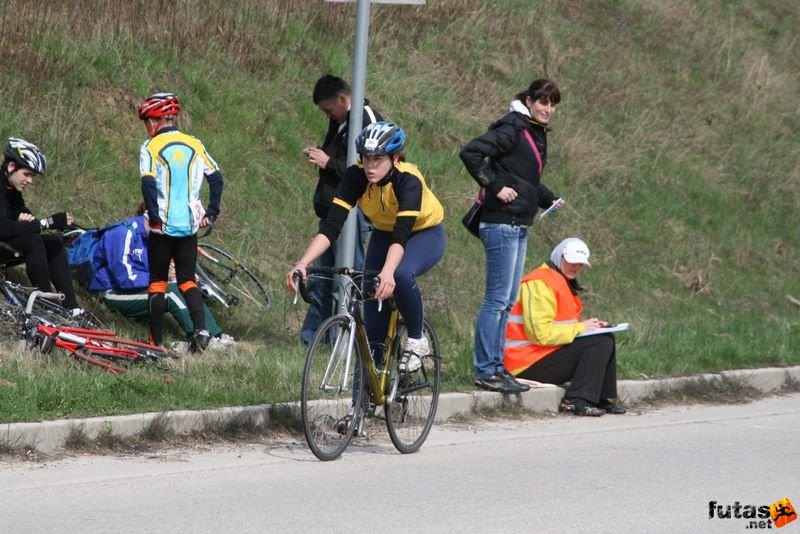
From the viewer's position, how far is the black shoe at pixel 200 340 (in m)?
9.60

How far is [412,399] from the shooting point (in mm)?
7930

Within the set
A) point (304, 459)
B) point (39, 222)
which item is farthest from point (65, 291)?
point (304, 459)

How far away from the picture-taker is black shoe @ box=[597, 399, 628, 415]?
9.80m

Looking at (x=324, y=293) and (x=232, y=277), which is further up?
(x=232, y=277)

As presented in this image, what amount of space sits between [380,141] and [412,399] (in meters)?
1.70

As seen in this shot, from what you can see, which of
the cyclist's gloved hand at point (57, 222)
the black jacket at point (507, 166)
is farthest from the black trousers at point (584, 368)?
the cyclist's gloved hand at point (57, 222)

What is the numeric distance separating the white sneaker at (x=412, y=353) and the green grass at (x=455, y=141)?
1.03 m

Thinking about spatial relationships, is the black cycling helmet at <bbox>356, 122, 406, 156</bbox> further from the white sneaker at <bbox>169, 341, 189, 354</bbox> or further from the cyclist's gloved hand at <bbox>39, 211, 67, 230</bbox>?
the cyclist's gloved hand at <bbox>39, 211, 67, 230</bbox>

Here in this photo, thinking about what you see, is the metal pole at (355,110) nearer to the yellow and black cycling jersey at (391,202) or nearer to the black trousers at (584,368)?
the yellow and black cycling jersey at (391,202)

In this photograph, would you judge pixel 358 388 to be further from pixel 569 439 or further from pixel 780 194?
pixel 780 194

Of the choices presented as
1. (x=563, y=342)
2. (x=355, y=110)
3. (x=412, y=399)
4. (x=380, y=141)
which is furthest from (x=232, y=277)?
(x=380, y=141)

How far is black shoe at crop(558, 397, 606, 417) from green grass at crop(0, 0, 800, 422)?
32.2 inches

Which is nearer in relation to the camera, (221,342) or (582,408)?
(582,408)

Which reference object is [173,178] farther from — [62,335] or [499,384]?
[499,384]
